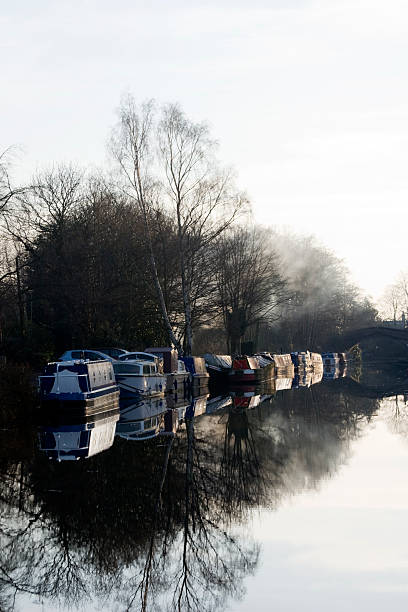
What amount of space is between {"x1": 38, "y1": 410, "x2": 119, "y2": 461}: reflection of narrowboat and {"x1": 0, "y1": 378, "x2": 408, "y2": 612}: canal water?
0.05m

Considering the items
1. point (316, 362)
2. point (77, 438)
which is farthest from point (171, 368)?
point (316, 362)

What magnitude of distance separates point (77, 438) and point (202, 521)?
10992 millimetres

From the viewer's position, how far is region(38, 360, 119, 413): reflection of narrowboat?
28875mm

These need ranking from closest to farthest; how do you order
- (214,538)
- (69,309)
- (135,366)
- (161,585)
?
(161,585), (214,538), (135,366), (69,309)

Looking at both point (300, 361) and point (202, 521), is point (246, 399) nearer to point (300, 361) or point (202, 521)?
point (202, 521)

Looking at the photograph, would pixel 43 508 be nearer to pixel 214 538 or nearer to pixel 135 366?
pixel 214 538

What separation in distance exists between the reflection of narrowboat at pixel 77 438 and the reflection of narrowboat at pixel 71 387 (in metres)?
0.60

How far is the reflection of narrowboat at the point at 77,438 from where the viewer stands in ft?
67.9

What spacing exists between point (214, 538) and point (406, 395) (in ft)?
117

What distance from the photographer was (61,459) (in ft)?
64.5

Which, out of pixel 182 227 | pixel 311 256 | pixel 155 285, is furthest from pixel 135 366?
pixel 311 256

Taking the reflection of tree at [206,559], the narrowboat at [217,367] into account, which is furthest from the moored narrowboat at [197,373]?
the reflection of tree at [206,559]

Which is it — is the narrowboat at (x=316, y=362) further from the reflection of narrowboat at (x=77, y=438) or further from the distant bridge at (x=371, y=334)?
the reflection of narrowboat at (x=77, y=438)

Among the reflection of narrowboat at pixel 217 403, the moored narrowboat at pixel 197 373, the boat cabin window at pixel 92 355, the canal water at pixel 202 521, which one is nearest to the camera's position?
the canal water at pixel 202 521
